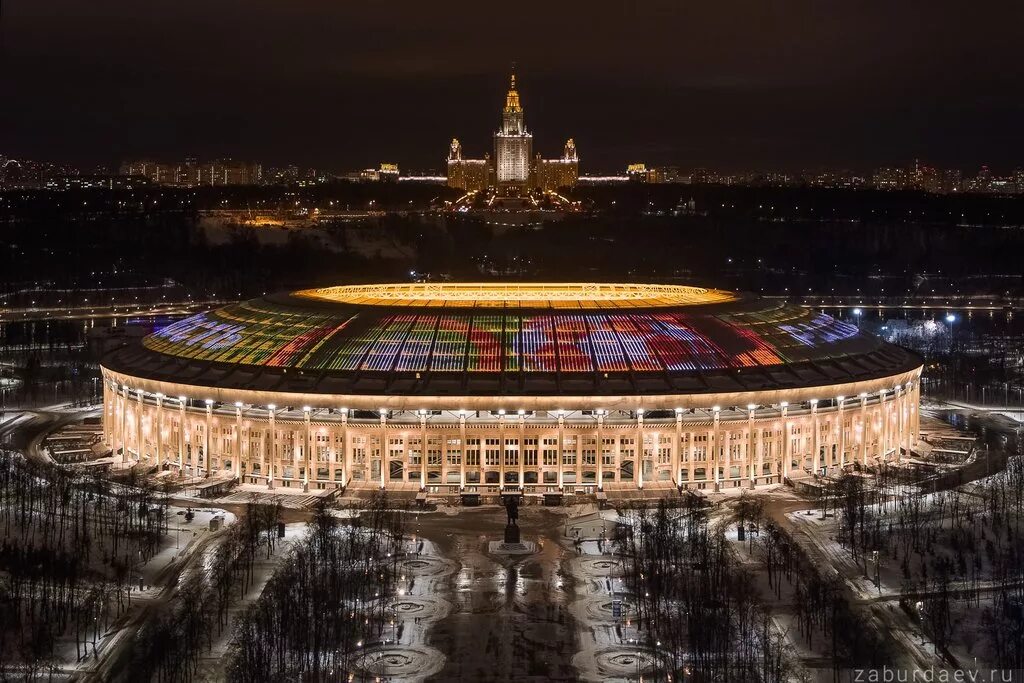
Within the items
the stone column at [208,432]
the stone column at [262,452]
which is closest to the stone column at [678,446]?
the stone column at [262,452]

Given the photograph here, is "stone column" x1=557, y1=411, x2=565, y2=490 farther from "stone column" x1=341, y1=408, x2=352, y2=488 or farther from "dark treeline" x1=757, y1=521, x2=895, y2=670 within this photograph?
"dark treeline" x1=757, y1=521, x2=895, y2=670

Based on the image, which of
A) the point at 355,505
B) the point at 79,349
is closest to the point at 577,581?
the point at 355,505

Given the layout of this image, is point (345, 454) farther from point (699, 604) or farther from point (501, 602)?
point (699, 604)

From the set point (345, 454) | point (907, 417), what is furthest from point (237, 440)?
point (907, 417)

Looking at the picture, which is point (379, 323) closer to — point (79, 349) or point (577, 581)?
point (577, 581)

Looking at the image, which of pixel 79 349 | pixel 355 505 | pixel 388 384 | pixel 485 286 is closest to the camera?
pixel 355 505

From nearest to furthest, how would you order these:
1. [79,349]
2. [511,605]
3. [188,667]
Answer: [188,667], [511,605], [79,349]
